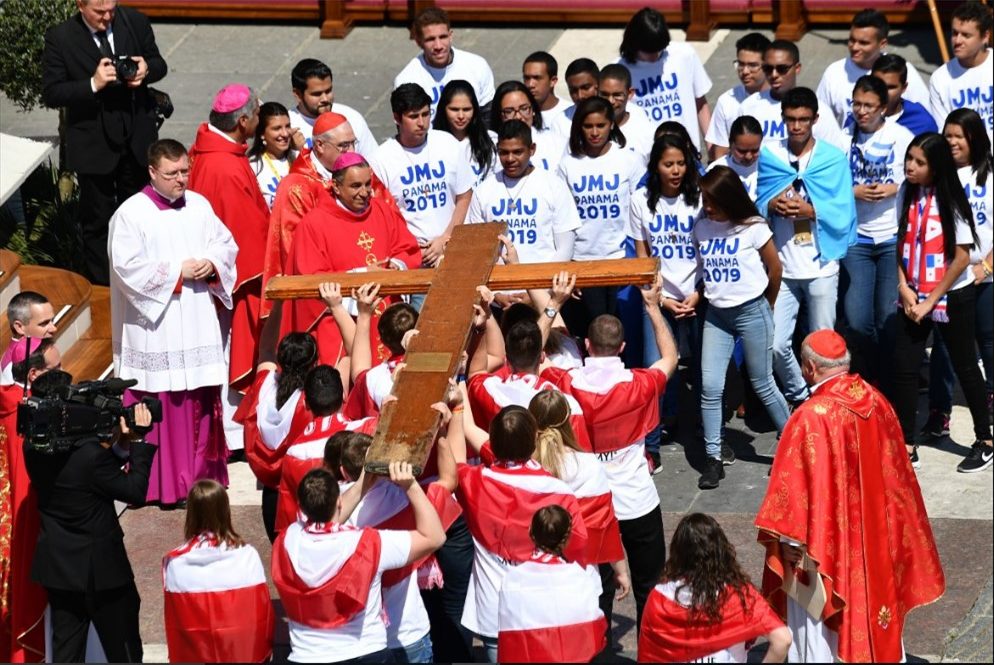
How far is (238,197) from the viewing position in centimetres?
1107

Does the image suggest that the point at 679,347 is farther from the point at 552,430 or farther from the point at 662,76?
the point at 552,430

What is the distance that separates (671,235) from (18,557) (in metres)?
3.99

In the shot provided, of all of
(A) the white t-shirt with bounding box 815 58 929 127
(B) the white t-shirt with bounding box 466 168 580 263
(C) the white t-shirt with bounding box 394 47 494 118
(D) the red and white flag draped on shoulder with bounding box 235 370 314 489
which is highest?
(C) the white t-shirt with bounding box 394 47 494 118

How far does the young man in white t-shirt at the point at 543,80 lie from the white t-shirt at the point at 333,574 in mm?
5138

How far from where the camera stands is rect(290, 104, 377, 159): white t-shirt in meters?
11.7

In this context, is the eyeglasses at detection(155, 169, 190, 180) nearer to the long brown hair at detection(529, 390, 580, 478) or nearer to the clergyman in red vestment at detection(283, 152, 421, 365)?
the clergyman in red vestment at detection(283, 152, 421, 365)

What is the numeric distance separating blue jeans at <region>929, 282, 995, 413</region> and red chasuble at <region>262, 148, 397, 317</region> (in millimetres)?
A: 3215

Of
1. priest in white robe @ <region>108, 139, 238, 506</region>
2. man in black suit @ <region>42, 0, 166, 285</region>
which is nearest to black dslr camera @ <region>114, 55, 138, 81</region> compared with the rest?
man in black suit @ <region>42, 0, 166, 285</region>

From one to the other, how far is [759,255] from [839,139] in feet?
4.94

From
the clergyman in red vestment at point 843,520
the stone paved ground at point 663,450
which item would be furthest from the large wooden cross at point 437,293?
the stone paved ground at point 663,450

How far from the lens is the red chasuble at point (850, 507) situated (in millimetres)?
8156

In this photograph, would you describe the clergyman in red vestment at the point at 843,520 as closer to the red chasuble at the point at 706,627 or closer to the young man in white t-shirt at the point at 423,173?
the red chasuble at the point at 706,627

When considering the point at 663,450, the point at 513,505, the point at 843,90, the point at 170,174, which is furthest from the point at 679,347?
the point at 513,505

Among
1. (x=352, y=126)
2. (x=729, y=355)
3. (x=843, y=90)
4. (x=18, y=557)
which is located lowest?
(x=18, y=557)
